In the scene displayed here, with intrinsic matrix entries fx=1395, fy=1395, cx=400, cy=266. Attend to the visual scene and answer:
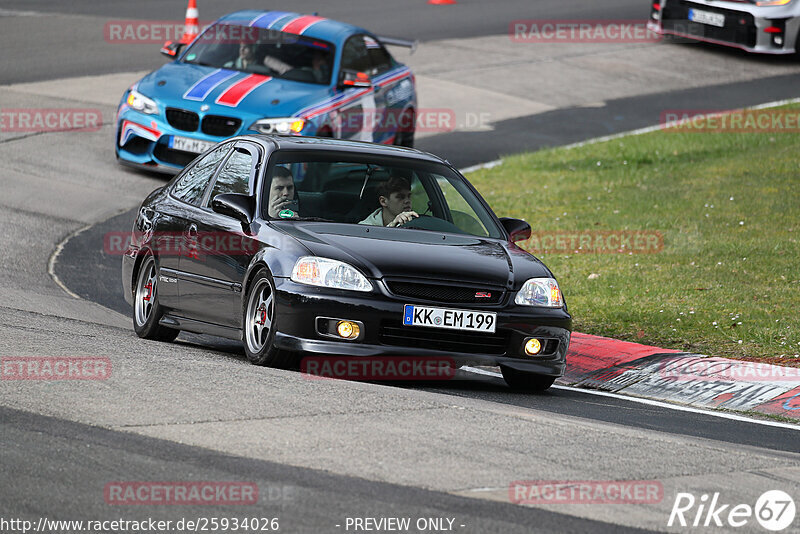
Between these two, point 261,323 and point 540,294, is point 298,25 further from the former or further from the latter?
point 540,294

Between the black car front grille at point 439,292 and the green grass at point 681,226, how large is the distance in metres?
2.64

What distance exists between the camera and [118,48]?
23016 mm

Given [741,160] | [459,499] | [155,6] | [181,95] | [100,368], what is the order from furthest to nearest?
[155,6], [741,160], [181,95], [100,368], [459,499]

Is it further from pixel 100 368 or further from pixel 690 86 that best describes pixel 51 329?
pixel 690 86

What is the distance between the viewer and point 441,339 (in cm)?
795

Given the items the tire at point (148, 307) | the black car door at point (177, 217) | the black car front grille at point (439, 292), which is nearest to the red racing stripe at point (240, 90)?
the black car door at point (177, 217)

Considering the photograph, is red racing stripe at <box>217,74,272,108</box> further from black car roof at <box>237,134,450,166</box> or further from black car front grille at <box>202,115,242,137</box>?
black car roof at <box>237,134,450,166</box>

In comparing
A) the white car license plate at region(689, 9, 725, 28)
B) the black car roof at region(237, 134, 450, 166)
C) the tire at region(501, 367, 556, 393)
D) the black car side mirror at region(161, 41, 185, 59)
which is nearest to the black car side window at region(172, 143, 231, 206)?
the black car roof at region(237, 134, 450, 166)

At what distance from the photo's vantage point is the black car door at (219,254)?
28.2 feet

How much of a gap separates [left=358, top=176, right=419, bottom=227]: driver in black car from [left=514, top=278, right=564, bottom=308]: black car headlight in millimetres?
1061

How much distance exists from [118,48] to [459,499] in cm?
1888

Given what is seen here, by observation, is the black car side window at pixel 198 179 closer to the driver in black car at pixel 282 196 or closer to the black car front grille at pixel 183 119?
the driver in black car at pixel 282 196

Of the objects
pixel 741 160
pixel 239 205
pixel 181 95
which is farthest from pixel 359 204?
pixel 741 160

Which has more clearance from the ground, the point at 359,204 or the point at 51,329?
the point at 359,204
